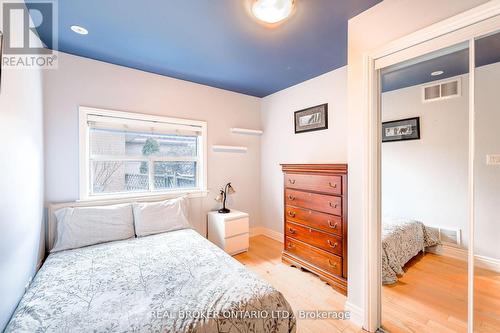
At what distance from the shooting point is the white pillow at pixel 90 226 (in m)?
2.11

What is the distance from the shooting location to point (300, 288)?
7.34ft

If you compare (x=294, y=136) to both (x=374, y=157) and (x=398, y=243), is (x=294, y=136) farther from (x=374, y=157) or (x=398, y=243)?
(x=398, y=243)

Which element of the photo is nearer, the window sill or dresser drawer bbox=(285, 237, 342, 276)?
dresser drawer bbox=(285, 237, 342, 276)

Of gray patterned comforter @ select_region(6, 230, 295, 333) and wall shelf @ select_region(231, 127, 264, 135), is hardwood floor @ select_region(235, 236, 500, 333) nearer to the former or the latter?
gray patterned comforter @ select_region(6, 230, 295, 333)

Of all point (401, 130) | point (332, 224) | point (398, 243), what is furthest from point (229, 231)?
point (401, 130)

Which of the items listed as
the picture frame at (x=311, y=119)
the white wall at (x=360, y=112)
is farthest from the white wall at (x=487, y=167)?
the picture frame at (x=311, y=119)

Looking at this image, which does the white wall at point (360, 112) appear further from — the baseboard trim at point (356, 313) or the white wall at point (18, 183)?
the white wall at point (18, 183)

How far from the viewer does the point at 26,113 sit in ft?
5.38

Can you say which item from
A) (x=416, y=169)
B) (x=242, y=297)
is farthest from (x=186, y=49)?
(x=416, y=169)

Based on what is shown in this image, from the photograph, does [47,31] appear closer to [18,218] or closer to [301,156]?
[18,218]

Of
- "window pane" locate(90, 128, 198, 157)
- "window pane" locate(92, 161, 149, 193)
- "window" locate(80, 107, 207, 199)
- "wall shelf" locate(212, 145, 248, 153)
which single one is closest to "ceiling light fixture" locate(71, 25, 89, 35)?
"window" locate(80, 107, 207, 199)

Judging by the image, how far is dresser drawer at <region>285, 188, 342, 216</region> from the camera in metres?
2.21

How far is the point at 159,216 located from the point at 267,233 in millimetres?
1996

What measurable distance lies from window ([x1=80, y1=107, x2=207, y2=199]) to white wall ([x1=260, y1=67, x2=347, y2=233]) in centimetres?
119
